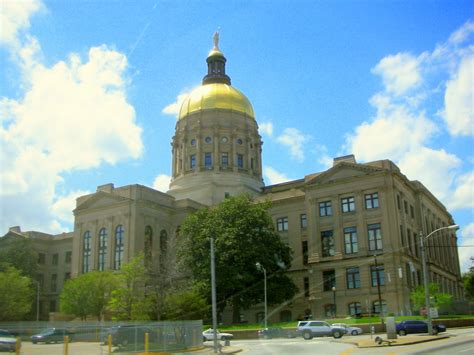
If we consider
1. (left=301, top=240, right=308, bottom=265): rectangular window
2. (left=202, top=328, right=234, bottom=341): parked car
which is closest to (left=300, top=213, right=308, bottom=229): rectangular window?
(left=301, top=240, right=308, bottom=265): rectangular window

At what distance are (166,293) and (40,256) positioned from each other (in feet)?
167

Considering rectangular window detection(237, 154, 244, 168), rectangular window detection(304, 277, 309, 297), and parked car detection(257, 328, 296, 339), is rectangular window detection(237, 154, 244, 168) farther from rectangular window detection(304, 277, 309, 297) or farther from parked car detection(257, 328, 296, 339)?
parked car detection(257, 328, 296, 339)

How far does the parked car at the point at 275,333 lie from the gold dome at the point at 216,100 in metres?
52.8

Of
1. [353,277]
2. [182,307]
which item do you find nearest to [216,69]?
[353,277]

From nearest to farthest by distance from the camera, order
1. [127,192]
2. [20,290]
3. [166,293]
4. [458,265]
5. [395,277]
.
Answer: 1. [166,293]
2. [395,277]
3. [20,290]
4. [127,192]
5. [458,265]

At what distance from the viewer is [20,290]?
6688 centimetres

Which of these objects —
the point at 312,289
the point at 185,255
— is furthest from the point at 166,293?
the point at 312,289

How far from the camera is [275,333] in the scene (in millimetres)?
50344

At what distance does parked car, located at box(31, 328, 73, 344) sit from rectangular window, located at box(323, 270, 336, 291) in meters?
42.9

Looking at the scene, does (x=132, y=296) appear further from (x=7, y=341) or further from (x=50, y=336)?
(x=7, y=341)

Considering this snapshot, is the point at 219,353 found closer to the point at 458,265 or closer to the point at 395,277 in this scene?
the point at 395,277

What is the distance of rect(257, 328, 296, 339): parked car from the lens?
162ft

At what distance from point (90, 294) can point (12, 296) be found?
9.27 meters

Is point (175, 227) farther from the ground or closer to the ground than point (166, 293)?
farther from the ground
